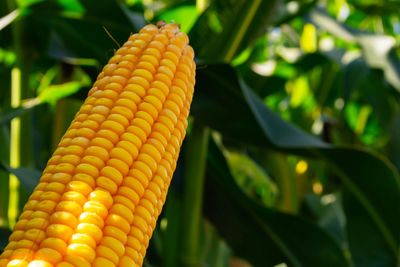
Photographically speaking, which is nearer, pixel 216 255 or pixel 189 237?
pixel 189 237

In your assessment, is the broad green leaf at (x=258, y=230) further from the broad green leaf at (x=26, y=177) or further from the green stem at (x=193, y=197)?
the broad green leaf at (x=26, y=177)

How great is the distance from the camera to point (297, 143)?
1.14m

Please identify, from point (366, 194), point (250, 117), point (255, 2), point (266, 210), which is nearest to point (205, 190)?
point (266, 210)

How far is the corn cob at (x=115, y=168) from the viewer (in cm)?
47

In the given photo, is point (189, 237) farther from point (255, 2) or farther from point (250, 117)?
point (255, 2)

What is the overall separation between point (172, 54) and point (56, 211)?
26 cm

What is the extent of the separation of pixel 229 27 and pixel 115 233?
0.88 m

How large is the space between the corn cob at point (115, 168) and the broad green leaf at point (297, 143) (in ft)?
1.63

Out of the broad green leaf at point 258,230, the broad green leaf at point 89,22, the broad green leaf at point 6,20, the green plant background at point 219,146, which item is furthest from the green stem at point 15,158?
the broad green leaf at point 258,230

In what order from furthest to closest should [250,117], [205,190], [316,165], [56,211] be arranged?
[316,165], [205,190], [250,117], [56,211]

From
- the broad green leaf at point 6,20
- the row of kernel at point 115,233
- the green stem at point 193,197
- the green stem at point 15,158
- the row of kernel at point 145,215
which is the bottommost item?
the green stem at point 193,197

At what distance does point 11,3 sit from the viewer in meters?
1.39

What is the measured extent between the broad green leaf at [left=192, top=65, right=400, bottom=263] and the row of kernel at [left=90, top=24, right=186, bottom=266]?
0.65 m

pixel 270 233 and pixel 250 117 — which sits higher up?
pixel 250 117
